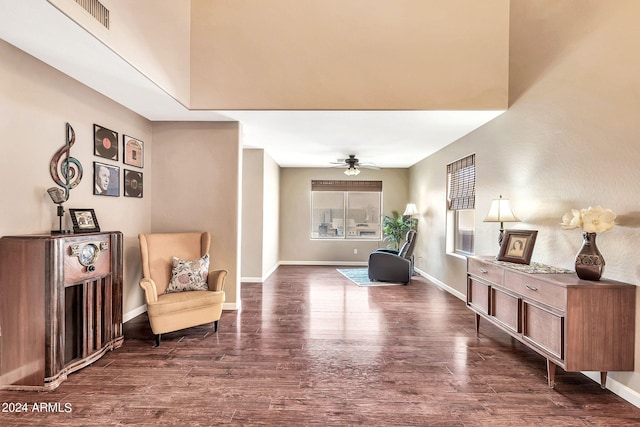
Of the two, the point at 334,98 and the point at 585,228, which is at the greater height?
the point at 334,98

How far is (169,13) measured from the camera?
3.36 metres

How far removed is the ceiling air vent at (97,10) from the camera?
7.37 feet

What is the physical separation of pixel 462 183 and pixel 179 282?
4.31 metres

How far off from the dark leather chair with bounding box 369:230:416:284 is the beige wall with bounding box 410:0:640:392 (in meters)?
1.98

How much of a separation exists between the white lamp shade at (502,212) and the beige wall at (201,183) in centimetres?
313

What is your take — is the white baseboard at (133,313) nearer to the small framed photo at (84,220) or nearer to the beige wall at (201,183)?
the beige wall at (201,183)

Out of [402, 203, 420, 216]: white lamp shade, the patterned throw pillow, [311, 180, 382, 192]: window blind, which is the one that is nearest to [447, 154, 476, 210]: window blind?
[402, 203, 420, 216]: white lamp shade

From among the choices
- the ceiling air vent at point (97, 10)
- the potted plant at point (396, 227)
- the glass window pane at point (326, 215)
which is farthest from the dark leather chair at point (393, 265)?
the ceiling air vent at point (97, 10)

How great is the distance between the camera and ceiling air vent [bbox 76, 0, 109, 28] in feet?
7.37

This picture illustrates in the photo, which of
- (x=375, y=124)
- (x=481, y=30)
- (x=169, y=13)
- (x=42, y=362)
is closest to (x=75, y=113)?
(x=169, y=13)

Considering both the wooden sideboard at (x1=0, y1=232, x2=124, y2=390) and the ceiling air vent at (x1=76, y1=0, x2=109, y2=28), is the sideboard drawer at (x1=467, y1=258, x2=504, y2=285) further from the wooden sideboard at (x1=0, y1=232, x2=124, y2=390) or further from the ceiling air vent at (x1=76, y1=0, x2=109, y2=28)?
the ceiling air vent at (x1=76, y1=0, x2=109, y2=28)

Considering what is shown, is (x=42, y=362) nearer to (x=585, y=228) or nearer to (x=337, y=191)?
(x=585, y=228)

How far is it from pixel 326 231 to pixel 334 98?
17.0 ft

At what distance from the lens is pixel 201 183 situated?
4.40 metres
